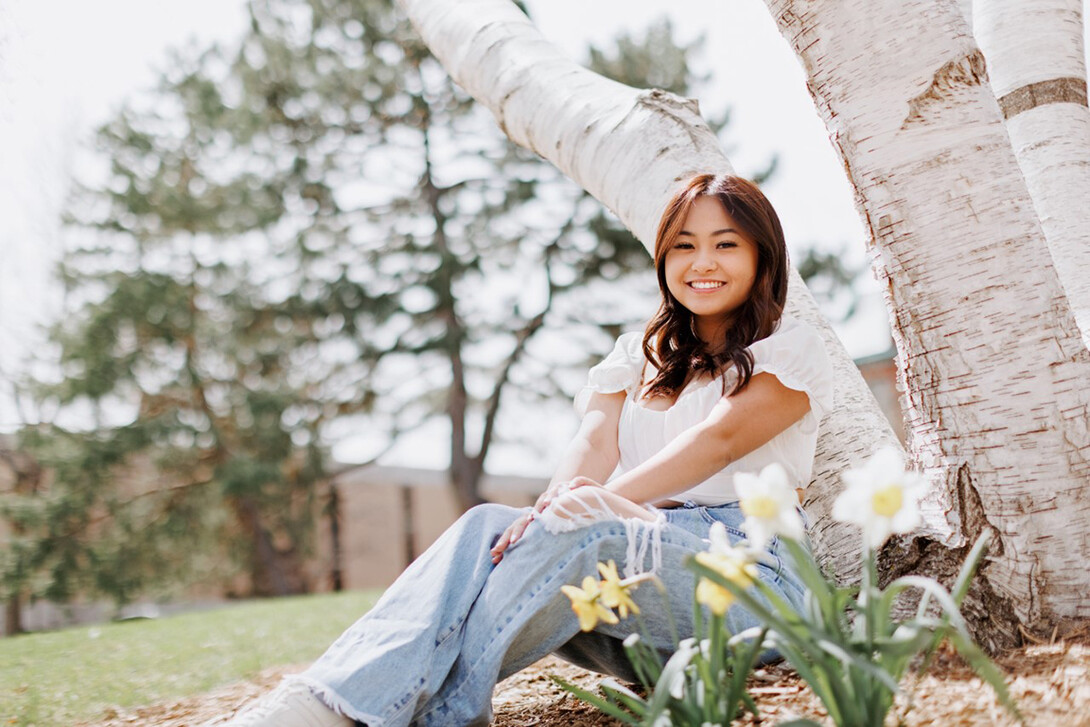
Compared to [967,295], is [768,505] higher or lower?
lower

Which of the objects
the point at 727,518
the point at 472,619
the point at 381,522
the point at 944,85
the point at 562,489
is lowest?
the point at 381,522

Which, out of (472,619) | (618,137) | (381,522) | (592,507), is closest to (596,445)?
(592,507)

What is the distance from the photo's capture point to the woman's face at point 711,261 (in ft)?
6.99

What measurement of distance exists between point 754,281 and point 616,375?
42 cm

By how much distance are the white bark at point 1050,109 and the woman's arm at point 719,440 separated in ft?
3.92

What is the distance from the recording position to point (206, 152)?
1272 centimetres

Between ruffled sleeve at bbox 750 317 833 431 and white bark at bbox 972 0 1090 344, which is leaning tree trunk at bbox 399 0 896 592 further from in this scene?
white bark at bbox 972 0 1090 344

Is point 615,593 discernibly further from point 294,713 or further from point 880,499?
point 294,713

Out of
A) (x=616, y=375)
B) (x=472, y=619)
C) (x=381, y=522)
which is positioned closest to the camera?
(x=472, y=619)

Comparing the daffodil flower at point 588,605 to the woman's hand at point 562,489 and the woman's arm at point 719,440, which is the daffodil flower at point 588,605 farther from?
the woman's arm at point 719,440

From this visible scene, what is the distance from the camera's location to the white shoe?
155 centimetres

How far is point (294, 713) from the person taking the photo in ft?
5.12

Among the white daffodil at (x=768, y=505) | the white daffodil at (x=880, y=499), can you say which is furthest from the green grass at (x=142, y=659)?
the white daffodil at (x=880, y=499)

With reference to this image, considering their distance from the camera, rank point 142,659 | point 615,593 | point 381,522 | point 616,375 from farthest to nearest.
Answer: point 381,522, point 142,659, point 616,375, point 615,593
